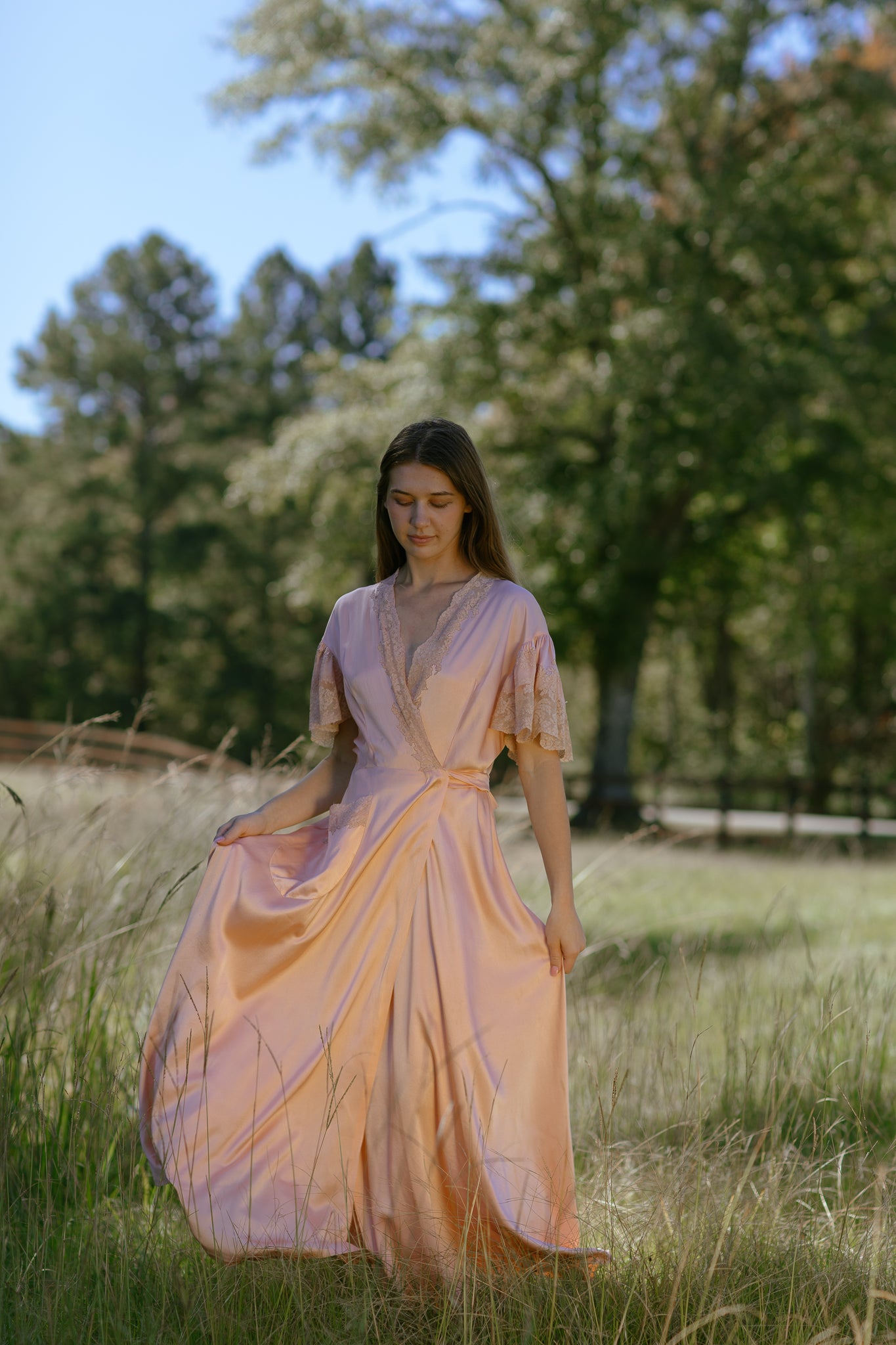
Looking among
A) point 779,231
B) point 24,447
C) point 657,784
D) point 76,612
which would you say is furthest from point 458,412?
point 24,447

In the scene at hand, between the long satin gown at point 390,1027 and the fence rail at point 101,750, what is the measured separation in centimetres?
91

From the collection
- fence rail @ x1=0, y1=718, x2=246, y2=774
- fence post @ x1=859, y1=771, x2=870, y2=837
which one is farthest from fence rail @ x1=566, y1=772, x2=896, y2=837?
fence rail @ x1=0, y1=718, x2=246, y2=774

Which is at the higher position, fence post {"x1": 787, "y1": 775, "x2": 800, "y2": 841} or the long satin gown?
the long satin gown

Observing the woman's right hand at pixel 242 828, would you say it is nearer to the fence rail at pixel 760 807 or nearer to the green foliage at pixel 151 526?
the fence rail at pixel 760 807

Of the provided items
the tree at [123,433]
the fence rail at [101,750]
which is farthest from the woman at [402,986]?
the tree at [123,433]

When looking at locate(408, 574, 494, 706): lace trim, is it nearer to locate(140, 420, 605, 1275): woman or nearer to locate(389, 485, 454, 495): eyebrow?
locate(140, 420, 605, 1275): woman

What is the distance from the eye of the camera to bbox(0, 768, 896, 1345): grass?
210cm

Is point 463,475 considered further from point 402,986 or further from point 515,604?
point 402,986

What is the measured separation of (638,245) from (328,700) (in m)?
10.8

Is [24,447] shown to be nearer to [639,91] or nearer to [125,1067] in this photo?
[639,91]

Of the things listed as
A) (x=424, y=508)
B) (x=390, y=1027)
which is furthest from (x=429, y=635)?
(x=390, y=1027)

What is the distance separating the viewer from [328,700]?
2703 mm

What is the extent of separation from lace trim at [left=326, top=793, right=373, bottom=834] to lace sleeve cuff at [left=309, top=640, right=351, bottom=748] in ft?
0.80

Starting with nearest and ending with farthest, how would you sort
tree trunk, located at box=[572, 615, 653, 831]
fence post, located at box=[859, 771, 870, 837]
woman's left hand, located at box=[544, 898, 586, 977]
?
1. woman's left hand, located at box=[544, 898, 586, 977]
2. fence post, located at box=[859, 771, 870, 837]
3. tree trunk, located at box=[572, 615, 653, 831]
